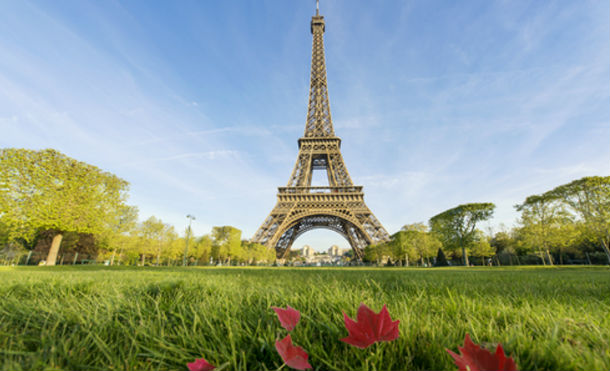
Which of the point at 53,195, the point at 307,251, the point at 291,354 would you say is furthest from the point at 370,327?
the point at 307,251

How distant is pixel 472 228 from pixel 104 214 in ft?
109

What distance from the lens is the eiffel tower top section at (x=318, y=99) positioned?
34.1m

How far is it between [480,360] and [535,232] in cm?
2889

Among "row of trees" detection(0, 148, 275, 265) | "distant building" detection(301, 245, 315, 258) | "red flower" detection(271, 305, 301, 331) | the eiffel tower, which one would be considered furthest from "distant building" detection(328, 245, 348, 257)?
"red flower" detection(271, 305, 301, 331)

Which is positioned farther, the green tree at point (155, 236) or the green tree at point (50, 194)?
the green tree at point (155, 236)

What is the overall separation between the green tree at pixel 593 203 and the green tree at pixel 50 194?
112 feet

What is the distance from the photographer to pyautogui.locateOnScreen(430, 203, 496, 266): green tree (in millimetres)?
25797

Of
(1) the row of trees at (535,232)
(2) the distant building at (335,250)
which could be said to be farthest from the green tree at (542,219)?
(2) the distant building at (335,250)

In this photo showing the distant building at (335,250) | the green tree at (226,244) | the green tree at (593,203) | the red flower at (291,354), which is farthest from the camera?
the distant building at (335,250)

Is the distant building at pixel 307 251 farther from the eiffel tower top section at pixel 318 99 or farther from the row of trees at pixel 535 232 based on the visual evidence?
the eiffel tower top section at pixel 318 99

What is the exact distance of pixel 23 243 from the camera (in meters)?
28.5

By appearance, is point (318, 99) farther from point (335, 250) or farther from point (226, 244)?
point (335, 250)

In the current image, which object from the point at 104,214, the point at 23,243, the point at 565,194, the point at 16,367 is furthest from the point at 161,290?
the point at 23,243

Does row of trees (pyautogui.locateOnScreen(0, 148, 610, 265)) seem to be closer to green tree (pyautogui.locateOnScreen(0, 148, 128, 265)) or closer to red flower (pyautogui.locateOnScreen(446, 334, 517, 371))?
green tree (pyautogui.locateOnScreen(0, 148, 128, 265))
